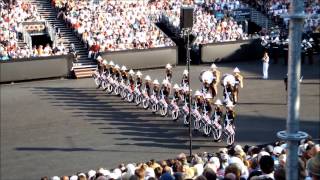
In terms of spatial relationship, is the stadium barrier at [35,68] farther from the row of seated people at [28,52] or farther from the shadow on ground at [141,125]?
the shadow on ground at [141,125]

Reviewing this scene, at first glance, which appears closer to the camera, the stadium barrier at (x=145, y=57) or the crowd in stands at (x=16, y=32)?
the crowd in stands at (x=16, y=32)

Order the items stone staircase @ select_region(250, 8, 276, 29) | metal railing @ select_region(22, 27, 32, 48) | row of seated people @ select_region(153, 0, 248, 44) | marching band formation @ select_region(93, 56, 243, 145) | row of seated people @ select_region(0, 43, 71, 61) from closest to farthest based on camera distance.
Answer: marching band formation @ select_region(93, 56, 243, 145)
row of seated people @ select_region(0, 43, 71, 61)
metal railing @ select_region(22, 27, 32, 48)
row of seated people @ select_region(153, 0, 248, 44)
stone staircase @ select_region(250, 8, 276, 29)

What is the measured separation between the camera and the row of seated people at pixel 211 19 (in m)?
33.6

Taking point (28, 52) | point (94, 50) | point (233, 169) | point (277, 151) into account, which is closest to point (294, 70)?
point (233, 169)

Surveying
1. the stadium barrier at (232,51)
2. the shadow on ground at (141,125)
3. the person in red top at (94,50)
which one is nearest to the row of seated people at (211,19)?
the stadium barrier at (232,51)

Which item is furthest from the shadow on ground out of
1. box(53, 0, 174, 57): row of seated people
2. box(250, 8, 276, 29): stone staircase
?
box(250, 8, 276, 29): stone staircase

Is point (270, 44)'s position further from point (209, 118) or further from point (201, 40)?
point (209, 118)

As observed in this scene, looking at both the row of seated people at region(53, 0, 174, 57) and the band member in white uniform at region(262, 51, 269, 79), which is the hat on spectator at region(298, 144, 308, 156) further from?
the row of seated people at region(53, 0, 174, 57)

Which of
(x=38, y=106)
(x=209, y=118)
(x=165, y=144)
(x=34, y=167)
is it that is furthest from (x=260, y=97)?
(x=34, y=167)

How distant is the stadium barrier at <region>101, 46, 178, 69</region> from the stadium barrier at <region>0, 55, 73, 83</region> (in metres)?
2.36

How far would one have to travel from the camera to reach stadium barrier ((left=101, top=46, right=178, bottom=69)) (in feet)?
99.9

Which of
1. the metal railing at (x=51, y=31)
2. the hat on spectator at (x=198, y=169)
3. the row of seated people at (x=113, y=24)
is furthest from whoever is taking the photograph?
the metal railing at (x=51, y=31)

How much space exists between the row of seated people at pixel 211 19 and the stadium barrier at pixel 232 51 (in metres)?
0.65

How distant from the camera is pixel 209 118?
56.2ft
